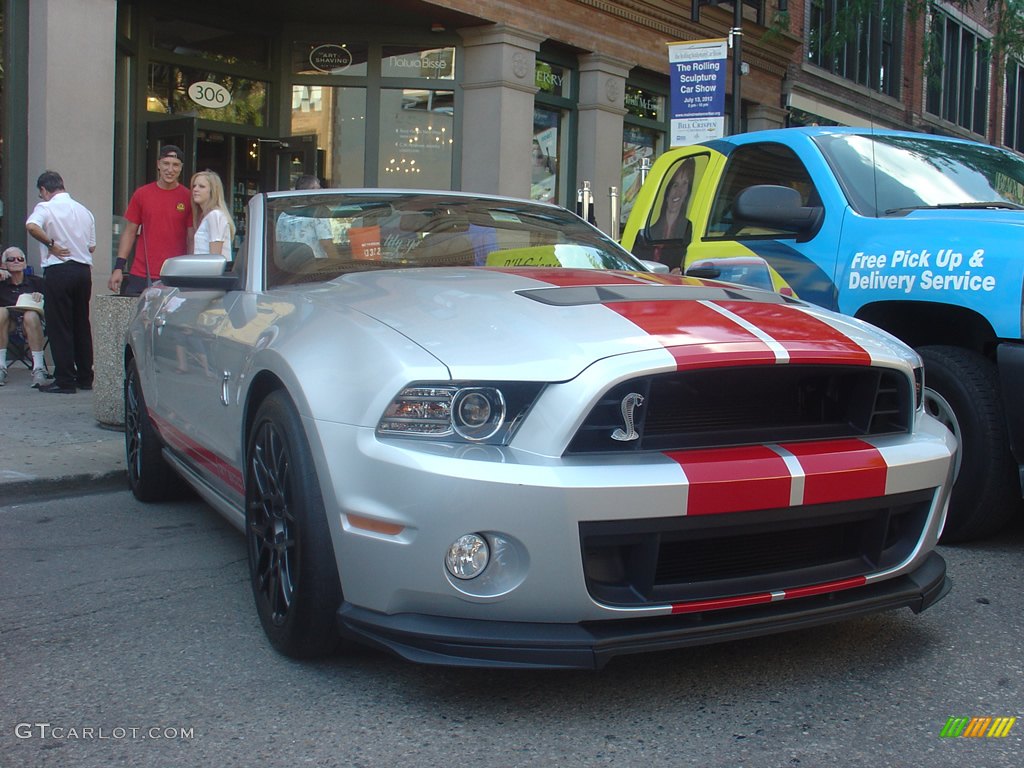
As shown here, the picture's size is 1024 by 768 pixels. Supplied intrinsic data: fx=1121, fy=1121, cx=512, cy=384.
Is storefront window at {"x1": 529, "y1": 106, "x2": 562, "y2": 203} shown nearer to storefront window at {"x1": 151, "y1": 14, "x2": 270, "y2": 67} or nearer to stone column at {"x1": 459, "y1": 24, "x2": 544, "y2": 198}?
stone column at {"x1": 459, "y1": 24, "x2": 544, "y2": 198}

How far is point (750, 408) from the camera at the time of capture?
304 centimetres

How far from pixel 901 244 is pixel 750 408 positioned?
6.63ft

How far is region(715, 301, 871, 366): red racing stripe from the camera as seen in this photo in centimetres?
297

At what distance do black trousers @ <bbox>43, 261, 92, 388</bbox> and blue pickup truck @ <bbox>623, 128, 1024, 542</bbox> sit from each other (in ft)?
15.7

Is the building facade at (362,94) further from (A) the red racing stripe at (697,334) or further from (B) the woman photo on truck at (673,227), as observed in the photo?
(A) the red racing stripe at (697,334)

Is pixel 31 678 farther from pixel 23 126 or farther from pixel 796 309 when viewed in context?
pixel 23 126

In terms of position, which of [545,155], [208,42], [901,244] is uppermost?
[208,42]

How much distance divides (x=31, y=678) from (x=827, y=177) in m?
4.04

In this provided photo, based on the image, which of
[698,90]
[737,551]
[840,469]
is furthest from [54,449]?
[698,90]

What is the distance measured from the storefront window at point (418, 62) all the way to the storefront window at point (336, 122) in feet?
1.66

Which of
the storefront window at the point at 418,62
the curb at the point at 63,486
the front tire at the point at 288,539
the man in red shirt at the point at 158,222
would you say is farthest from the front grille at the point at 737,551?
the storefront window at the point at 418,62

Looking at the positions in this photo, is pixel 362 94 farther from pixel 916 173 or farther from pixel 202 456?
pixel 202 456

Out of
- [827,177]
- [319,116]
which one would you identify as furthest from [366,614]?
[319,116]

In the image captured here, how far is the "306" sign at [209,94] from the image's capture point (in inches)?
554
